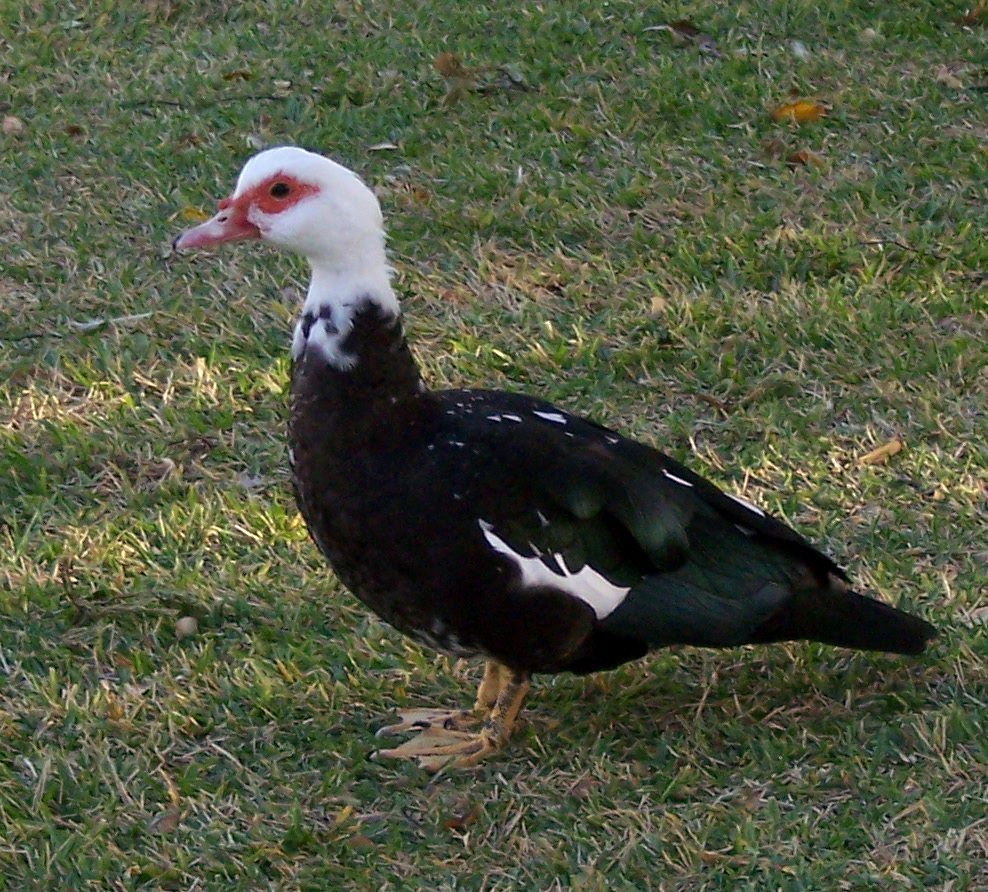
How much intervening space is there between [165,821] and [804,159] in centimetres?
332

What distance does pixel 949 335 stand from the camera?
439 cm

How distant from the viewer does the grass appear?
9.45 ft

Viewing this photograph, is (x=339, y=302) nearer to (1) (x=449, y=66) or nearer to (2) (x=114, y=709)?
(2) (x=114, y=709)

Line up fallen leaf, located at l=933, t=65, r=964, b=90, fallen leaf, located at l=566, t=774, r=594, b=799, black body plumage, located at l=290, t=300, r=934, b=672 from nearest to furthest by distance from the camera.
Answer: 1. black body plumage, located at l=290, t=300, r=934, b=672
2. fallen leaf, located at l=566, t=774, r=594, b=799
3. fallen leaf, located at l=933, t=65, r=964, b=90

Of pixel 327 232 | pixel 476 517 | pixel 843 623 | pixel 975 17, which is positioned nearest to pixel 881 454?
pixel 843 623

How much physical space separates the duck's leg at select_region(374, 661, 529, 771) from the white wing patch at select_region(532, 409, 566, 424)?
Answer: 0.48 metres

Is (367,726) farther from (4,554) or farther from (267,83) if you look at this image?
(267,83)

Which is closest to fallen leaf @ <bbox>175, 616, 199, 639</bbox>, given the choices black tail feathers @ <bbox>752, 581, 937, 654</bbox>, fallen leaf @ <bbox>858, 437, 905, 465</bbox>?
black tail feathers @ <bbox>752, 581, 937, 654</bbox>

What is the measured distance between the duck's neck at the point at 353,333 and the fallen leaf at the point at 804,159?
8.95 feet

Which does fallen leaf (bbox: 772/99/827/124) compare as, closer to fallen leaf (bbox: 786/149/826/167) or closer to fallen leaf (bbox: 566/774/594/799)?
fallen leaf (bbox: 786/149/826/167)

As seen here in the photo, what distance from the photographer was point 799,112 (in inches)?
219

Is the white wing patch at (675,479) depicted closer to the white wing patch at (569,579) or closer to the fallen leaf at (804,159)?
the white wing patch at (569,579)

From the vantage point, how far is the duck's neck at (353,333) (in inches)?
114

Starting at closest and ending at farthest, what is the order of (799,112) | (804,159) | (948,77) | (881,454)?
(881,454) → (804,159) → (799,112) → (948,77)
